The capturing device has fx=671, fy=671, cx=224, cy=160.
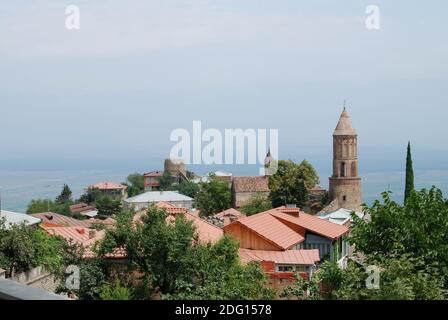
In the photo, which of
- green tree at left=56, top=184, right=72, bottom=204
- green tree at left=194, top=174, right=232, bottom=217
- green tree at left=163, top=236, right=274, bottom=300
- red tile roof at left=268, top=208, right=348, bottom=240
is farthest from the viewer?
green tree at left=56, top=184, right=72, bottom=204

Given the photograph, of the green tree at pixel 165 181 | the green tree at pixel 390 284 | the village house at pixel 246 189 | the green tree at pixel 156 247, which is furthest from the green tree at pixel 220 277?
the green tree at pixel 165 181

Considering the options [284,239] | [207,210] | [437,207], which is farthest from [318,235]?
[207,210]

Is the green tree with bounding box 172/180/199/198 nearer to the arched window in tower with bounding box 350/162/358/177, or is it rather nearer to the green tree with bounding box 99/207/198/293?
the arched window in tower with bounding box 350/162/358/177

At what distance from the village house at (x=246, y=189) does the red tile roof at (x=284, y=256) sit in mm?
29151

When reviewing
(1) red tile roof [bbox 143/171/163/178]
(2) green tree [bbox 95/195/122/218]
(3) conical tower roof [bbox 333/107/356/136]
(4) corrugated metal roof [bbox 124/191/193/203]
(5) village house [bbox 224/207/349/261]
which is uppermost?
(3) conical tower roof [bbox 333/107/356/136]

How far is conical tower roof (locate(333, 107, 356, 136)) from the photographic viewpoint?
130ft

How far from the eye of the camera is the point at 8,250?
12281 millimetres

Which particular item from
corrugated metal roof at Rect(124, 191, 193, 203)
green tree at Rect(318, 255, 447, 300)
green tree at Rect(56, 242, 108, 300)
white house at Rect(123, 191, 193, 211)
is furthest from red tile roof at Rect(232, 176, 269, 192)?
green tree at Rect(318, 255, 447, 300)

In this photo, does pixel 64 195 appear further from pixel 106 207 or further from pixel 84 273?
pixel 84 273

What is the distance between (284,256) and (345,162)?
90.4 feet
